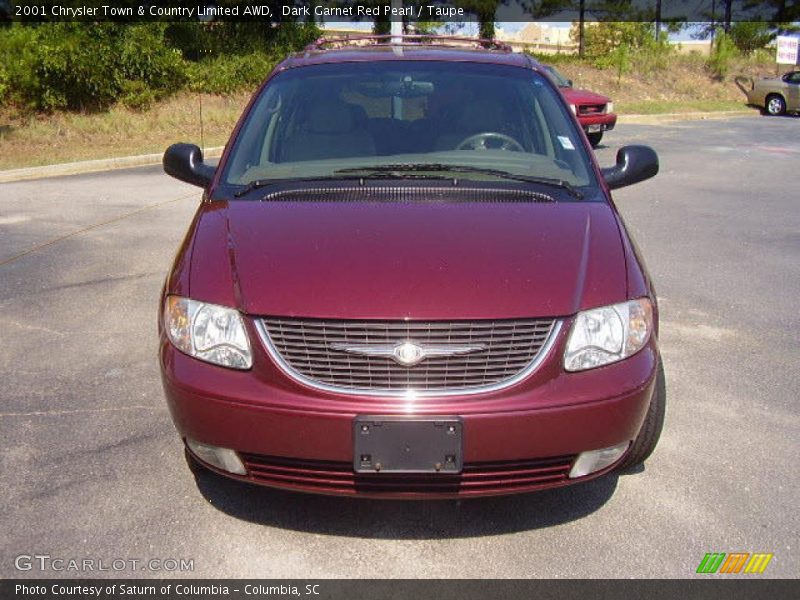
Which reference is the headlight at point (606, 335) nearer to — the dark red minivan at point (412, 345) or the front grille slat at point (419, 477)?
the dark red minivan at point (412, 345)

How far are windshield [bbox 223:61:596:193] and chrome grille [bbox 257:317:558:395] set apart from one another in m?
1.10

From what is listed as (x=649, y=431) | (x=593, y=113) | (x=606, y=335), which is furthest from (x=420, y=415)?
(x=593, y=113)

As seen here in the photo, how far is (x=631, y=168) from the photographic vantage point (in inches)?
163

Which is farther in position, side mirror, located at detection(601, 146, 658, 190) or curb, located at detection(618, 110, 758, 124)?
curb, located at detection(618, 110, 758, 124)

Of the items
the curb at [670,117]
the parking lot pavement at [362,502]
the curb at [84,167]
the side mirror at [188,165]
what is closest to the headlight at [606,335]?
the parking lot pavement at [362,502]

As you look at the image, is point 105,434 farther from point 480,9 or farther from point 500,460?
point 480,9

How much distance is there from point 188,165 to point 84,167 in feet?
32.1

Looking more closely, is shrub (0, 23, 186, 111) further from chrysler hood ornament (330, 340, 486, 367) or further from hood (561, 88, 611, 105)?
chrysler hood ornament (330, 340, 486, 367)

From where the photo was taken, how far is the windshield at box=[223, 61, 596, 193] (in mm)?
3826

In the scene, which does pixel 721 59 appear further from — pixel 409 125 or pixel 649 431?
pixel 649 431

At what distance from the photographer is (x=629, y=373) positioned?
284 centimetres

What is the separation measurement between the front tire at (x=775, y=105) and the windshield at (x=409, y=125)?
83.5 feet

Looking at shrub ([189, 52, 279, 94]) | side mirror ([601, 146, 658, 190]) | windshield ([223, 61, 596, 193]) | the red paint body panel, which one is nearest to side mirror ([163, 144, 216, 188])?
windshield ([223, 61, 596, 193])

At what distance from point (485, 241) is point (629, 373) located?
679mm
